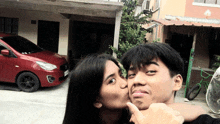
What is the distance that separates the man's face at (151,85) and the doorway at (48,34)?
822cm

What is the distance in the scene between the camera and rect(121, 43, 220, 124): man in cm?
105

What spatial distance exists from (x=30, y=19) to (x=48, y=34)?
109cm

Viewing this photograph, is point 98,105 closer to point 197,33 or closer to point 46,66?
point 46,66

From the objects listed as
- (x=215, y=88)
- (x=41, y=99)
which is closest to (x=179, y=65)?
(x=215, y=88)

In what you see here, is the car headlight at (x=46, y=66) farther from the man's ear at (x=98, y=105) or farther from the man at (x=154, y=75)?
the man at (x=154, y=75)

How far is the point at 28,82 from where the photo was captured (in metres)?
5.49

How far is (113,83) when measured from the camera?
1.34 m

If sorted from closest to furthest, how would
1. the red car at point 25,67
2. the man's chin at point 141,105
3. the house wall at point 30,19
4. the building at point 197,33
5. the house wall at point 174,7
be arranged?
the man's chin at point 141,105
the red car at point 25,67
the building at point 197,33
the house wall at point 174,7
the house wall at point 30,19

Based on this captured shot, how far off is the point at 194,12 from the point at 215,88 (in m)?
4.17

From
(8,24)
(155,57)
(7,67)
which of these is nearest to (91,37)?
(8,24)

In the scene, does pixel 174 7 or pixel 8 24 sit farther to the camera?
pixel 8 24

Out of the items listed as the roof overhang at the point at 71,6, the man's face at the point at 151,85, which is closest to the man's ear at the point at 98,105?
the man's face at the point at 151,85

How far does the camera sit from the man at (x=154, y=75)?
1048 millimetres

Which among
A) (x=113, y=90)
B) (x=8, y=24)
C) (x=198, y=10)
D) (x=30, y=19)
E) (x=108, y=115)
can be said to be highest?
(x=198, y=10)
